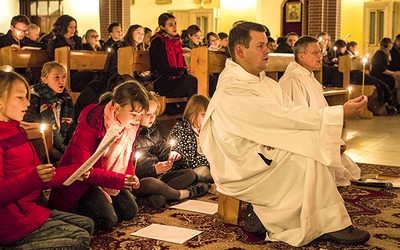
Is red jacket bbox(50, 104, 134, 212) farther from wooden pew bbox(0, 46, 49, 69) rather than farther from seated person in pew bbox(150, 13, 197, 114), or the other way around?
wooden pew bbox(0, 46, 49, 69)

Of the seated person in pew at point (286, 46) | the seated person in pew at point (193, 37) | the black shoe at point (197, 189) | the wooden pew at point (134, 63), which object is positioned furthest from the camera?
the seated person in pew at point (286, 46)

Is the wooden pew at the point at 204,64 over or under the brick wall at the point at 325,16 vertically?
under

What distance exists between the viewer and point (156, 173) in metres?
5.14

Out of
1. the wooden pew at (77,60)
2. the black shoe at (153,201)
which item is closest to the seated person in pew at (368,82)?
the wooden pew at (77,60)

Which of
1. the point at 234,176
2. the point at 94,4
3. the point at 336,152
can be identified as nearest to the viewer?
the point at 336,152

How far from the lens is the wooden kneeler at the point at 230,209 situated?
446cm

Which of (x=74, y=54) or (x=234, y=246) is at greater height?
(x=74, y=54)

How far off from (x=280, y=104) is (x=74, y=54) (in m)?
3.99

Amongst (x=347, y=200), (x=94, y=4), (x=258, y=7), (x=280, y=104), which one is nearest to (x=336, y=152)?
(x=280, y=104)

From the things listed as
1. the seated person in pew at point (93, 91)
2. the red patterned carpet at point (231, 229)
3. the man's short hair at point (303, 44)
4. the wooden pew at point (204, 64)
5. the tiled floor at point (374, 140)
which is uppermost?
the man's short hair at point (303, 44)

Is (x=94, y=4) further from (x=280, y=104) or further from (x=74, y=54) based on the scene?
(x=280, y=104)

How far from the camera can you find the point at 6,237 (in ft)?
11.7

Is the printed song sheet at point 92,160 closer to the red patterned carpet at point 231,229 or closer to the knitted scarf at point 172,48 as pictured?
the red patterned carpet at point 231,229

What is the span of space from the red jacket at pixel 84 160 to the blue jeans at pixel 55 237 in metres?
0.41
